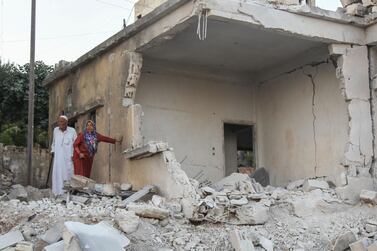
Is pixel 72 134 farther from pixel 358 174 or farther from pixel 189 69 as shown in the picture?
pixel 358 174

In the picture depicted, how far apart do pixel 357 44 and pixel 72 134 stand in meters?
5.45

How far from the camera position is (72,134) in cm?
1143

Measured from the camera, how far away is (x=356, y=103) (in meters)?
10.7

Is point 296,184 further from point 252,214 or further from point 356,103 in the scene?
point 252,214

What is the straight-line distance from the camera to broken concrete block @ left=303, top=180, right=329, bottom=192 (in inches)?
409

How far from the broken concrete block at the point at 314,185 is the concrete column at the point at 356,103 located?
0.49 m

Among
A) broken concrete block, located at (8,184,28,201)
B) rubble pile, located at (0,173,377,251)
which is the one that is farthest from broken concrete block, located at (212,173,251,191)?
broken concrete block, located at (8,184,28,201)

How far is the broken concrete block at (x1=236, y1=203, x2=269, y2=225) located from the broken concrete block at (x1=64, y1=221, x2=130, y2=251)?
2.04 m

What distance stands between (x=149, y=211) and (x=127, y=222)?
567 mm

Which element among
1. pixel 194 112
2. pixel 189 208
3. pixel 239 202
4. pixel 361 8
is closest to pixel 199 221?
pixel 189 208

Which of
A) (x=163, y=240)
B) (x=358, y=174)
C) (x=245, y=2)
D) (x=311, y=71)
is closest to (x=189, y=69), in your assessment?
(x=311, y=71)

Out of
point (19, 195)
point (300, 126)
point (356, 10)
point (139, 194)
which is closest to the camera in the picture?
point (139, 194)

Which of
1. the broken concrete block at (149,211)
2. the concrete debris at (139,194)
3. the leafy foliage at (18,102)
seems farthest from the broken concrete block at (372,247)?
the leafy foliage at (18,102)

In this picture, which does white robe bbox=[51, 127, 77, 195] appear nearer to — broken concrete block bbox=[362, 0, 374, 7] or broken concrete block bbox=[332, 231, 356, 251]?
broken concrete block bbox=[332, 231, 356, 251]
